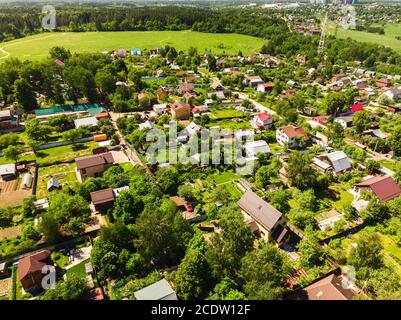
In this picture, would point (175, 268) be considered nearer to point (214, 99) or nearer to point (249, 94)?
point (214, 99)

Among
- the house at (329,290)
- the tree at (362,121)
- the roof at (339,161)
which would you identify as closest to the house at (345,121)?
the tree at (362,121)

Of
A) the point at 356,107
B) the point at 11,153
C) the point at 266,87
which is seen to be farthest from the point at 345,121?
the point at 11,153

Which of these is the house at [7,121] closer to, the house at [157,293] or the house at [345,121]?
the house at [157,293]

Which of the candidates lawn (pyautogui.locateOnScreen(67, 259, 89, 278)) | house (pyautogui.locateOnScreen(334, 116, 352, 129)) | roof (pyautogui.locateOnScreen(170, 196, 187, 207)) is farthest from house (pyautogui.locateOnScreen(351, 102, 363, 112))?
lawn (pyautogui.locateOnScreen(67, 259, 89, 278))

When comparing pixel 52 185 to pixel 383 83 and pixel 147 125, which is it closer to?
pixel 147 125
